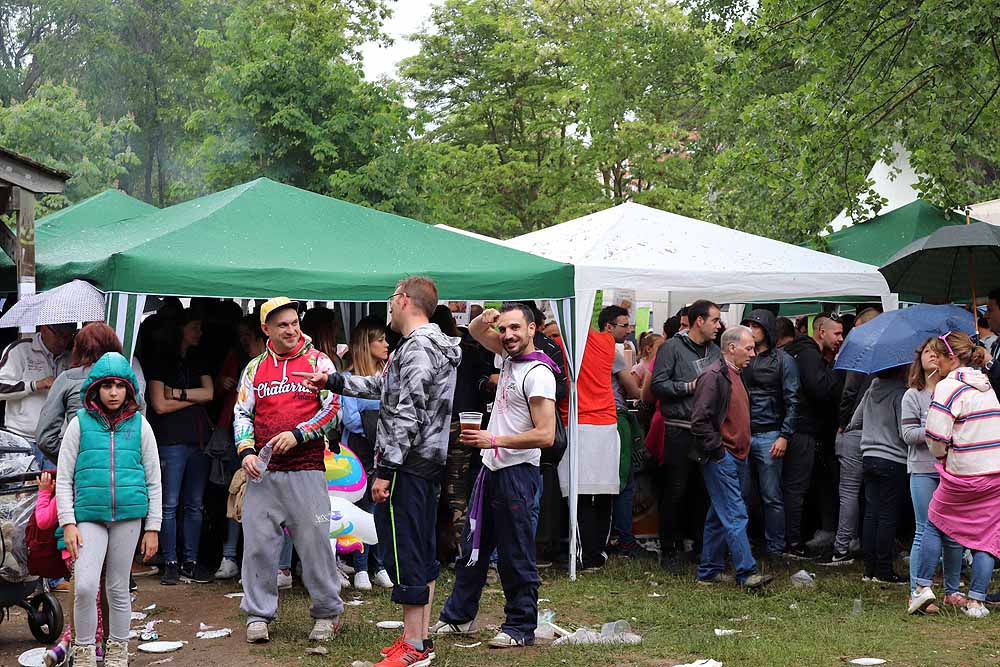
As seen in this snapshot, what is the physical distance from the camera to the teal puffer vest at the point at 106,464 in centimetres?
543

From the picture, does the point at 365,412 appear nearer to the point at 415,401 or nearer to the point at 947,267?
the point at 415,401

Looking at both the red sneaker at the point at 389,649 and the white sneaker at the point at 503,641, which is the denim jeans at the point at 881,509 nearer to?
the white sneaker at the point at 503,641

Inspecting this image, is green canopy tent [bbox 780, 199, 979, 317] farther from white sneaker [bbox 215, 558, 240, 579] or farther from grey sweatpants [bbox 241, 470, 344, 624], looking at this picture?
grey sweatpants [bbox 241, 470, 344, 624]

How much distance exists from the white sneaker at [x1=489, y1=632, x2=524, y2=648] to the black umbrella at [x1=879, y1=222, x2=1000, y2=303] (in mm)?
4844

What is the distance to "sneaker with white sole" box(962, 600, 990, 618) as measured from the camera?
702cm

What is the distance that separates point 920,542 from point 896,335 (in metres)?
1.47

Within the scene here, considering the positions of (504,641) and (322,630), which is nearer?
(504,641)

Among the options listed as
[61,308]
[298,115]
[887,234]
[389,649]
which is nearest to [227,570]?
[61,308]

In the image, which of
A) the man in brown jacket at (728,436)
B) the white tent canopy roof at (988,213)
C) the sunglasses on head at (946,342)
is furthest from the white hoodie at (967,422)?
the white tent canopy roof at (988,213)

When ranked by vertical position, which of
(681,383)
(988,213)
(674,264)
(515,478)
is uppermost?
(988,213)

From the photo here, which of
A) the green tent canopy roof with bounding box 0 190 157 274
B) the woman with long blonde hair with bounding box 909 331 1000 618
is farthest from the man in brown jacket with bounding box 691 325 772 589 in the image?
the green tent canopy roof with bounding box 0 190 157 274

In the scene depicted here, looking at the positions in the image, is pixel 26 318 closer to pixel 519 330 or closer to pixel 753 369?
pixel 519 330

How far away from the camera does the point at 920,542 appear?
7.30m

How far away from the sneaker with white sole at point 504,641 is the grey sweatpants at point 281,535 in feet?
3.16
